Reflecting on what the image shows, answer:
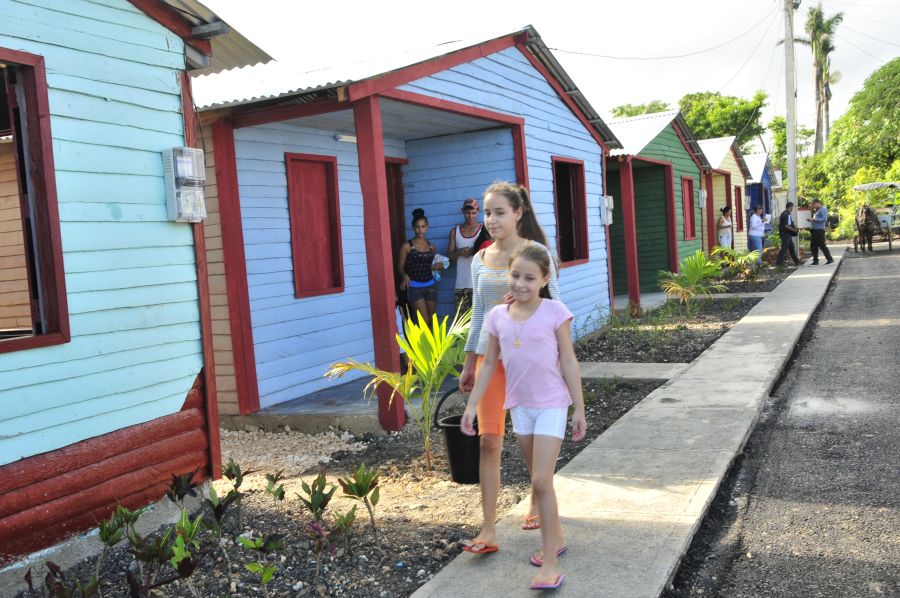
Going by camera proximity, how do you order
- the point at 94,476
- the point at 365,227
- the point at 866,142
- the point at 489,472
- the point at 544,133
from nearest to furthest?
1. the point at 489,472
2. the point at 94,476
3. the point at 365,227
4. the point at 544,133
5. the point at 866,142

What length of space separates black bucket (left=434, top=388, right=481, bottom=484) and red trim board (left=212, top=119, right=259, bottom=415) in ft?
9.33

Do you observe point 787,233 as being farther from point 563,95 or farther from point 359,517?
point 359,517

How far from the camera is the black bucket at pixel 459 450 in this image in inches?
183

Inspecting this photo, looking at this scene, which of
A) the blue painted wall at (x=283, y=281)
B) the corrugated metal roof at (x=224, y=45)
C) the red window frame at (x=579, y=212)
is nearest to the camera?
the corrugated metal roof at (x=224, y=45)

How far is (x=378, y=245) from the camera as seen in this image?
6344 millimetres

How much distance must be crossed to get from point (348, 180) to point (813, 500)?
5.82 meters

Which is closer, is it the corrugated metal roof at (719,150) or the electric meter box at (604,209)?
the electric meter box at (604,209)

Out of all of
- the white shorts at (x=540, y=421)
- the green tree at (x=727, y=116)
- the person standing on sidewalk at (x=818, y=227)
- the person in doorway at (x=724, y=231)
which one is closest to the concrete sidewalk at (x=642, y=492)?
the white shorts at (x=540, y=421)

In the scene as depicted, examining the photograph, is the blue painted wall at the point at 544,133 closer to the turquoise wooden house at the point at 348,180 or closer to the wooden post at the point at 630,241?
the turquoise wooden house at the point at 348,180

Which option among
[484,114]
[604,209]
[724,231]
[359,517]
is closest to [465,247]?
[484,114]

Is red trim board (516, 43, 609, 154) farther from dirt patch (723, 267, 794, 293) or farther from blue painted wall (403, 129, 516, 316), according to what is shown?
dirt patch (723, 267, 794, 293)

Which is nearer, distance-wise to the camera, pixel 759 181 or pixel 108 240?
pixel 108 240

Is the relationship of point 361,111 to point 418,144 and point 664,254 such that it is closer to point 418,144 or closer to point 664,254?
point 418,144

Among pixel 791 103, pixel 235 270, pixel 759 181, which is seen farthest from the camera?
pixel 759 181
